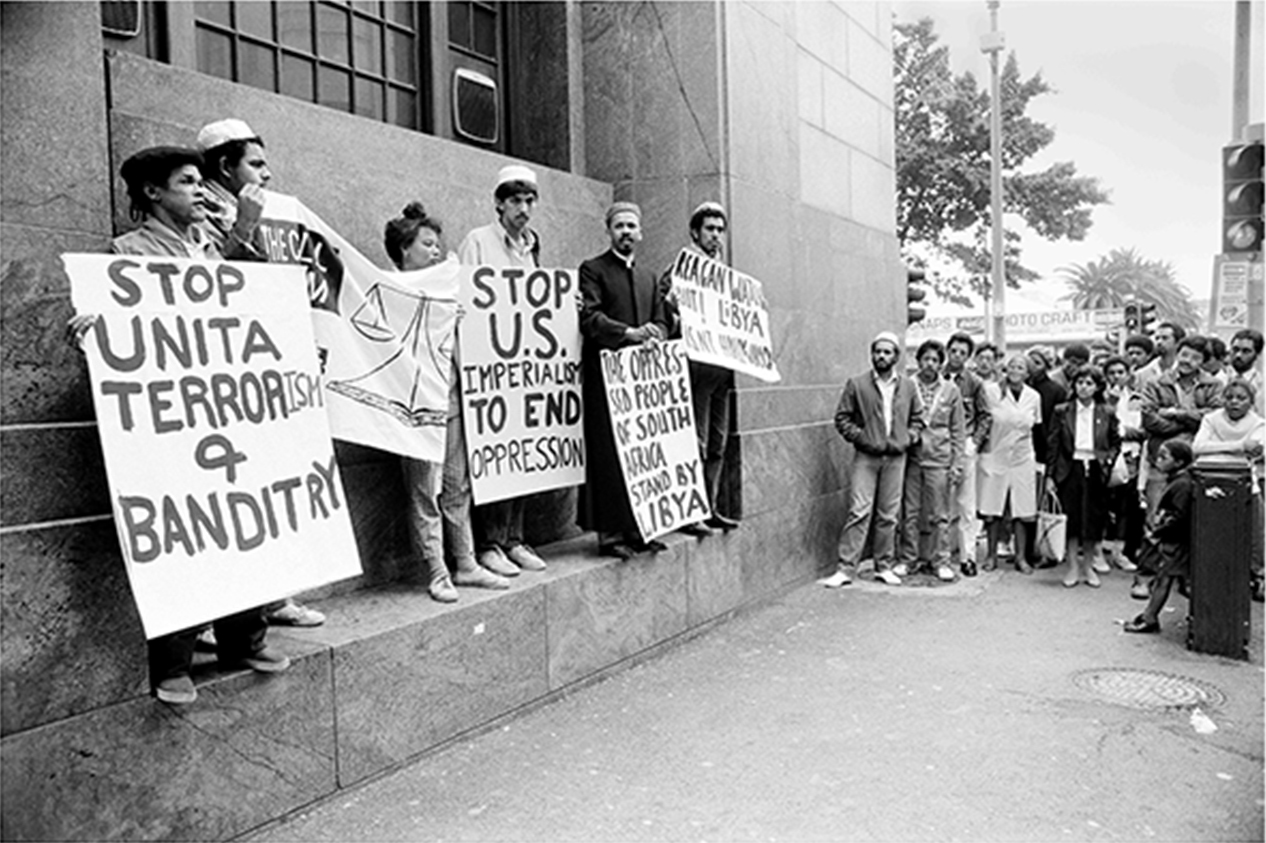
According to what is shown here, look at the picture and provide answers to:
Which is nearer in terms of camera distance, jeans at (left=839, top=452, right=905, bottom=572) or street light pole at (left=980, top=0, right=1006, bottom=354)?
jeans at (left=839, top=452, right=905, bottom=572)

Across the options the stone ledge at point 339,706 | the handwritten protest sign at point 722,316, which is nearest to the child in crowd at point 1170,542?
Result: the handwritten protest sign at point 722,316

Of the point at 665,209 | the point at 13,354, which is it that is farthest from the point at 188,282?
the point at 665,209

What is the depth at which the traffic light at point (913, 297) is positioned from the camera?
1205 cm

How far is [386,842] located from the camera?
4.02 m

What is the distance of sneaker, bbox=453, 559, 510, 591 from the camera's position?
5.55m

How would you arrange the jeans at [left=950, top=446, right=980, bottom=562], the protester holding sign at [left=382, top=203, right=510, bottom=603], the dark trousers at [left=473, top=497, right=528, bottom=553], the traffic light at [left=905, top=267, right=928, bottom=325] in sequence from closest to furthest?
the protester holding sign at [left=382, top=203, right=510, bottom=603]
the dark trousers at [left=473, top=497, right=528, bottom=553]
the jeans at [left=950, top=446, right=980, bottom=562]
the traffic light at [left=905, top=267, right=928, bottom=325]

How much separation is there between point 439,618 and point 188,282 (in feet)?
6.24

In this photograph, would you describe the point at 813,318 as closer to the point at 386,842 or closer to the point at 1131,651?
the point at 1131,651

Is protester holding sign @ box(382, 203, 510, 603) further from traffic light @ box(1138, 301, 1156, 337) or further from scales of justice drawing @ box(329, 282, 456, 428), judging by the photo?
traffic light @ box(1138, 301, 1156, 337)

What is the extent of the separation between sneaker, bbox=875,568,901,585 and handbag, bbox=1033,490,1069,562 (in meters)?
1.42

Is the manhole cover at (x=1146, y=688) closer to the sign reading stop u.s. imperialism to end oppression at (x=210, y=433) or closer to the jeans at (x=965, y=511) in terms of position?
the jeans at (x=965, y=511)

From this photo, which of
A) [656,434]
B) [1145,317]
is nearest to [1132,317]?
[1145,317]

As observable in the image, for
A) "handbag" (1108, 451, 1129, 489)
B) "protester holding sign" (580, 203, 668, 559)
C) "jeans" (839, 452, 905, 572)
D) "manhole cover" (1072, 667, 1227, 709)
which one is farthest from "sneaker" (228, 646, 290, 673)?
"handbag" (1108, 451, 1129, 489)

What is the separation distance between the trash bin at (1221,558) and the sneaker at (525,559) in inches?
158
